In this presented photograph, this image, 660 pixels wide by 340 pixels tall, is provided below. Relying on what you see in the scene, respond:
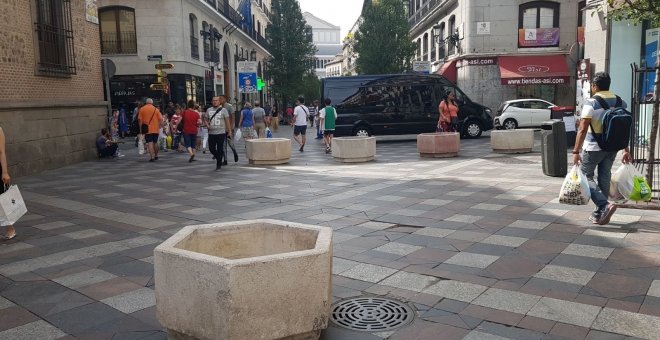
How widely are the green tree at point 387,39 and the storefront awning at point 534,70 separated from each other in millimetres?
12608

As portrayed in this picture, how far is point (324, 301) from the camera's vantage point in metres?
3.40

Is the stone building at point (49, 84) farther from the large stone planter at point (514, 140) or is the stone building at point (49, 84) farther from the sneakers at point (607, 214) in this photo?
the sneakers at point (607, 214)

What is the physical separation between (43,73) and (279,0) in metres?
37.9

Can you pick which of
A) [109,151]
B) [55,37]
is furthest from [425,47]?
[55,37]

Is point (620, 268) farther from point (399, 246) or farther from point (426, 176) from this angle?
point (426, 176)

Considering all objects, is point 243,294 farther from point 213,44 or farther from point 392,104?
point 213,44

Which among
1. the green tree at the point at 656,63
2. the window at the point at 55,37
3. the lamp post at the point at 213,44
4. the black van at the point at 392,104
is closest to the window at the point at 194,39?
the lamp post at the point at 213,44

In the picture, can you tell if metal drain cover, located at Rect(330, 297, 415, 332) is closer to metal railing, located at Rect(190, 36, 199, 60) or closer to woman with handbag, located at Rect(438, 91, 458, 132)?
woman with handbag, located at Rect(438, 91, 458, 132)

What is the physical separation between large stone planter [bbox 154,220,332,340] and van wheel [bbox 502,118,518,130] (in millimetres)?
20562

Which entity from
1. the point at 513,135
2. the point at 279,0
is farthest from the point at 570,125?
the point at 279,0

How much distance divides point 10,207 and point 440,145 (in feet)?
33.4

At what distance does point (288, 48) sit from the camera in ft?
157

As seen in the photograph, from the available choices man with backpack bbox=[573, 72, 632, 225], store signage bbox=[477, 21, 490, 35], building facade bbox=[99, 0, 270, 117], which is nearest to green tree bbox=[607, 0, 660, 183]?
man with backpack bbox=[573, 72, 632, 225]

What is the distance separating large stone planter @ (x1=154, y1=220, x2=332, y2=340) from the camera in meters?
Answer: 3.08
